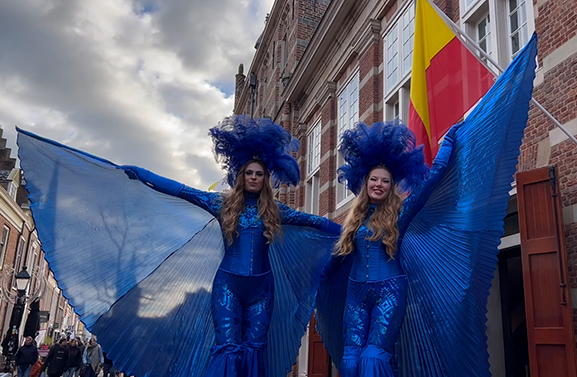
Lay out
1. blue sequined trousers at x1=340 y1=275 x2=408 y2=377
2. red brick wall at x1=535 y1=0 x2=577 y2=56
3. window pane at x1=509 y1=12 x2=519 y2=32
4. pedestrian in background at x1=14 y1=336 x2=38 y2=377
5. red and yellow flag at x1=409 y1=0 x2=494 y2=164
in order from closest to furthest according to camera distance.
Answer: blue sequined trousers at x1=340 y1=275 x2=408 y2=377 < red brick wall at x1=535 y1=0 x2=577 y2=56 < red and yellow flag at x1=409 y1=0 x2=494 y2=164 < window pane at x1=509 y1=12 x2=519 y2=32 < pedestrian in background at x1=14 y1=336 x2=38 y2=377

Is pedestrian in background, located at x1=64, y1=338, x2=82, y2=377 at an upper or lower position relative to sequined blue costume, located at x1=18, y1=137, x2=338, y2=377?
lower

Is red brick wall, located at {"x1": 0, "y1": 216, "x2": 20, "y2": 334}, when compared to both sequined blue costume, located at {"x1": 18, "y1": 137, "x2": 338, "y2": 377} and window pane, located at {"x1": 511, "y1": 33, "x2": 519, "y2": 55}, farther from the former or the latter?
window pane, located at {"x1": 511, "y1": 33, "x2": 519, "y2": 55}

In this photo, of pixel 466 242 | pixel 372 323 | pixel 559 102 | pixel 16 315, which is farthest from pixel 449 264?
pixel 16 315

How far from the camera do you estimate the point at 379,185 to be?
3781 millimetres

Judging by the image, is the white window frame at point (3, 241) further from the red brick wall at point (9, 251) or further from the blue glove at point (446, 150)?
the blue glove at point (446, 150)

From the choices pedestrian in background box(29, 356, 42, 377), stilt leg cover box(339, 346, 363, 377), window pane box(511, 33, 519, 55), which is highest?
window pane box(511, 33, 519, 55)

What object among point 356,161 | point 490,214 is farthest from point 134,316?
point 490,214

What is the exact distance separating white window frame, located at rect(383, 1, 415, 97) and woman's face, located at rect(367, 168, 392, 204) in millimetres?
6089

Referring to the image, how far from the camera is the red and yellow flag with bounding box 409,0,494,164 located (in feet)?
18.5

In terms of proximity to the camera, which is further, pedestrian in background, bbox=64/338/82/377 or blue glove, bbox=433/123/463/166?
pedestrian in background, bbox=64/338/82/377

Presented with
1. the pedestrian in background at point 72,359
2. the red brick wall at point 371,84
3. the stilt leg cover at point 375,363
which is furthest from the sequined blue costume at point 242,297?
the pedestrian in background at point 72,359

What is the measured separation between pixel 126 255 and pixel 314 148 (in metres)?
11.4

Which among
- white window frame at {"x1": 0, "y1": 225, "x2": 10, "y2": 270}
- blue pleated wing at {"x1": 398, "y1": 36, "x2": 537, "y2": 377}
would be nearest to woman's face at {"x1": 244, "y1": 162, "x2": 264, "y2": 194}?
blue pleated wing at {"x1": 398, "y1": 36, "x2": 537, "y2": 377}

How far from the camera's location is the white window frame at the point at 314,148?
14.6 m
